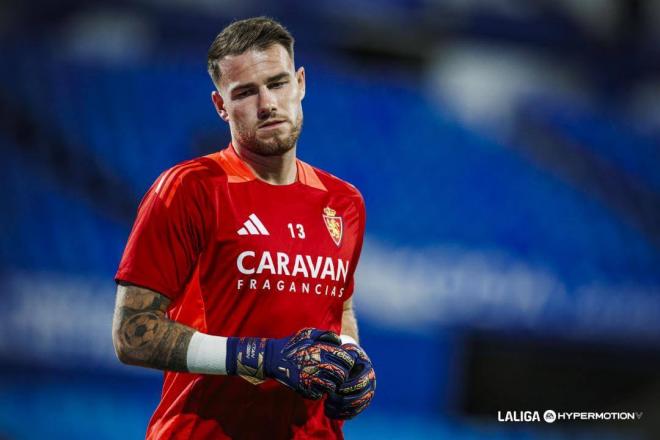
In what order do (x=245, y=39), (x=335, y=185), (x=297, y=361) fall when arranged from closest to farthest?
(x=297, y=361)
(x=245, y=39)
(x=335, y=185)

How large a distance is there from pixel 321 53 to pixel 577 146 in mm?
2013

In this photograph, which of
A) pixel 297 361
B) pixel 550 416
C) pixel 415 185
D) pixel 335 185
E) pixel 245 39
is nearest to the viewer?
pixel 297 361

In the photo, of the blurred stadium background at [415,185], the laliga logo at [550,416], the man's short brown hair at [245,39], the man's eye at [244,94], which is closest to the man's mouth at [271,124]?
the man's eye at [244,94]

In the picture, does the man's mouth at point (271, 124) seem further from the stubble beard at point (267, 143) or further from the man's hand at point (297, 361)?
the man's hand at point (297, 361)

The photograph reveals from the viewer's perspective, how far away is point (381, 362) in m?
5.15

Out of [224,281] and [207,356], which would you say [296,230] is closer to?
[224,281]

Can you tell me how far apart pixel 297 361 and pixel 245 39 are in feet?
3.01

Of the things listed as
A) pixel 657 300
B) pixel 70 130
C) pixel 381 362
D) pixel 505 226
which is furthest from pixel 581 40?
pixel 70 130

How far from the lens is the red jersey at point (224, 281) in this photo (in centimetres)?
207

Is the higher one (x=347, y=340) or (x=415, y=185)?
(x=415, y=185)

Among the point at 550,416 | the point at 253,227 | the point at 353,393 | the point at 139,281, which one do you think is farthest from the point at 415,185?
the point at 139,281

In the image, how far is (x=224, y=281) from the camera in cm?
212

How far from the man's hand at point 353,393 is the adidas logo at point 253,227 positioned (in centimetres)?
37

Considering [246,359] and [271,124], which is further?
[271,124]
